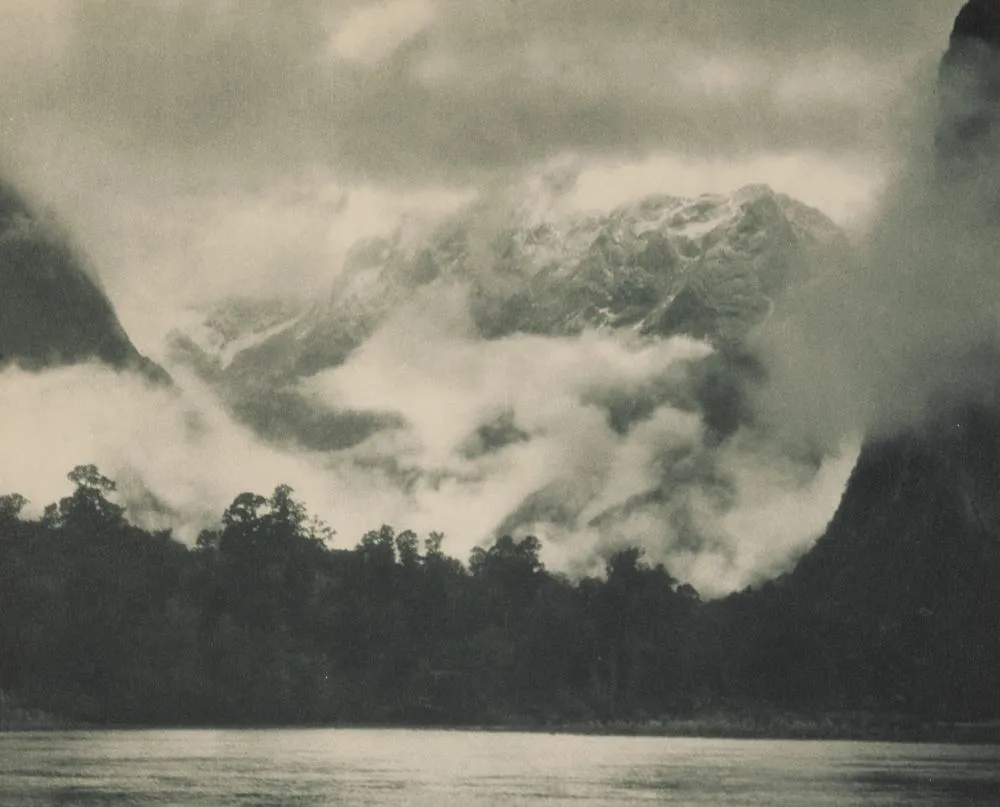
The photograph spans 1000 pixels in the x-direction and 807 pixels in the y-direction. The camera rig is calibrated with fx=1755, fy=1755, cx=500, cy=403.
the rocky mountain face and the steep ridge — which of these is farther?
the rocky mountain face

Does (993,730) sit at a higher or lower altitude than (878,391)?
lower

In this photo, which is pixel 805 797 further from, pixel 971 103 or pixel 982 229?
pixel 971 103

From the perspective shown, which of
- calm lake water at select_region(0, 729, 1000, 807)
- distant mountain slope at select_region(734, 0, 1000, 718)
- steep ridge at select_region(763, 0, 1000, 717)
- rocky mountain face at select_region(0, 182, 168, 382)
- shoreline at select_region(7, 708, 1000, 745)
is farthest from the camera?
rocky mountain face at select_region(0, 182, 168, 382)

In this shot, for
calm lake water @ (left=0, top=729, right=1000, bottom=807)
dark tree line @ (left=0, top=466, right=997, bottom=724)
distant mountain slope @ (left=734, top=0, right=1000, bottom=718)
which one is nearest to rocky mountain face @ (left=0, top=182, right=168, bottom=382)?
dark tree line @ (left=0, top=466, right=997, bottom=724)

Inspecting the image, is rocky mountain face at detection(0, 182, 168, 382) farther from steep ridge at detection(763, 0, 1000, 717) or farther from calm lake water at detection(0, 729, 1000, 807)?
steep ridge at detection(763, 0, 1000, 717)

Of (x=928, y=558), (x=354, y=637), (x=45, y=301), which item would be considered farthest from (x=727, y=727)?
(x=45, y=301)

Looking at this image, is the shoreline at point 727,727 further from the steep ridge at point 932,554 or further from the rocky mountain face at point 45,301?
the rocky mountain face at point 45,301

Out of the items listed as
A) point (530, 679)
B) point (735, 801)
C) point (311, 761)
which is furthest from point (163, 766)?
point (530, 679)

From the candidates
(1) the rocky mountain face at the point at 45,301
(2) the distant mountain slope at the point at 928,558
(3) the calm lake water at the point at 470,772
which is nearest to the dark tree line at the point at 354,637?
(2) the distant mountain slope at the point at 928,558
